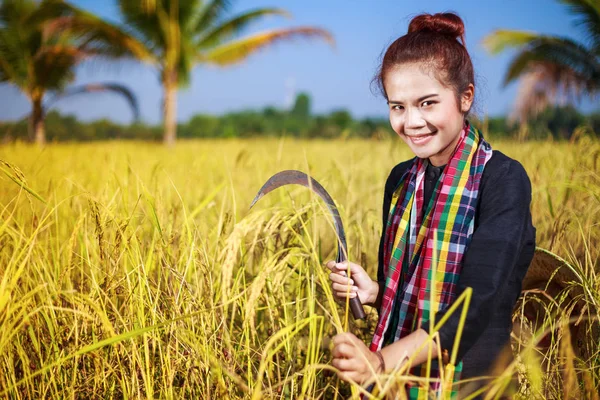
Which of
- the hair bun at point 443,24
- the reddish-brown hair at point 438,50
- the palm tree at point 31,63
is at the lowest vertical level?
the reddish-brown hair at point 438,50

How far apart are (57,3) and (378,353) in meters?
10.3

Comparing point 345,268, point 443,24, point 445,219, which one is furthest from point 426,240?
point 443,24

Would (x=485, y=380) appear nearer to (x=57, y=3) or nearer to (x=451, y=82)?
(x=451, y=82)

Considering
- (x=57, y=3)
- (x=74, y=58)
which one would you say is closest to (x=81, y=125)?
(x=74, y=58)

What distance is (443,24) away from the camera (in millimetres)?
931

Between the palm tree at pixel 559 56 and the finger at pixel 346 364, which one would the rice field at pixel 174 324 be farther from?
the palm tree at pixel 559 56

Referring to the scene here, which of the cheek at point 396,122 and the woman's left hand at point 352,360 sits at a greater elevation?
the cheek at point 396,122

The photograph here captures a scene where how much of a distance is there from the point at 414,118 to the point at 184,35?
9752 mm

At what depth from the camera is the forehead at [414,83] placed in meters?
0.88

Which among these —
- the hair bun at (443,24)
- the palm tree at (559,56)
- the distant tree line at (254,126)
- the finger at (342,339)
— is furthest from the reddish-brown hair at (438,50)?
the palm tree at (559,56)

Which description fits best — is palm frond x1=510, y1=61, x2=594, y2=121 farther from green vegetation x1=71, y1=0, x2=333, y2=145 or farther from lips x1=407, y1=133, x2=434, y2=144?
lips x1=407, y1=133, x2=434, y2=144

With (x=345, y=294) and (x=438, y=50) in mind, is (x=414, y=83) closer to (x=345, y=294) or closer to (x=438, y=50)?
(x=438, y=50)

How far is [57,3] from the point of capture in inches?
354

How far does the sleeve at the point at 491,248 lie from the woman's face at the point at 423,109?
12 centimetres
